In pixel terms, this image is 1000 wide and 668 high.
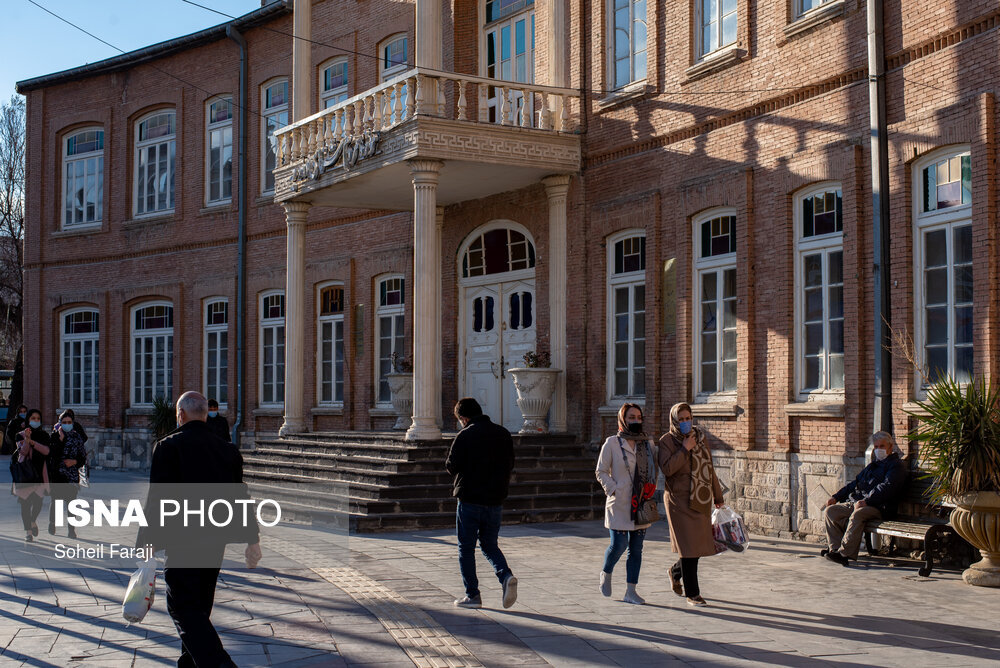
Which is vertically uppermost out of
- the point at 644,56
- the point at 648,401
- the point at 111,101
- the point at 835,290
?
the point at 111,101

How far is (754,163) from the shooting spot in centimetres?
1483

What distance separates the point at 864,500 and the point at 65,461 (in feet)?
28.8

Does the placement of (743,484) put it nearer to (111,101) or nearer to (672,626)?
(672,626)

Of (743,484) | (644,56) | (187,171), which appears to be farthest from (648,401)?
(187,171)

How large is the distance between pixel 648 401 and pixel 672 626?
809 centimetres

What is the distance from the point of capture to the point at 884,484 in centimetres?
1173

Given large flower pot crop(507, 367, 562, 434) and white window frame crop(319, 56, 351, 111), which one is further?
white window frame crop(319, 56, 351, 111)

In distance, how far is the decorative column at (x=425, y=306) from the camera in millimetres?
16328

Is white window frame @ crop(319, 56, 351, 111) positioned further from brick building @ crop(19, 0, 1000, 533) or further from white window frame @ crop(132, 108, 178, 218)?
white window frame @ crop(132, 108, 178, 218)

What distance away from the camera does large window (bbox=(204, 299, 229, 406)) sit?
25.7 meters

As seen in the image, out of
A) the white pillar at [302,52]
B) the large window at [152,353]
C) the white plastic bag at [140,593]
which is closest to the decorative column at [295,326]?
the white pillar at [302,52]

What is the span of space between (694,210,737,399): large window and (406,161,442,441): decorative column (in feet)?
11.8

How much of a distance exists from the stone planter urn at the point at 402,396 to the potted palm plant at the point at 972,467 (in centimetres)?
1108

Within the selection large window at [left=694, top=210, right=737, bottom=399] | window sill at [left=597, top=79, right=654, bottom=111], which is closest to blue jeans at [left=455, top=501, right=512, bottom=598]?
large window at [left=694, top=210, right=737, bottom=399]
